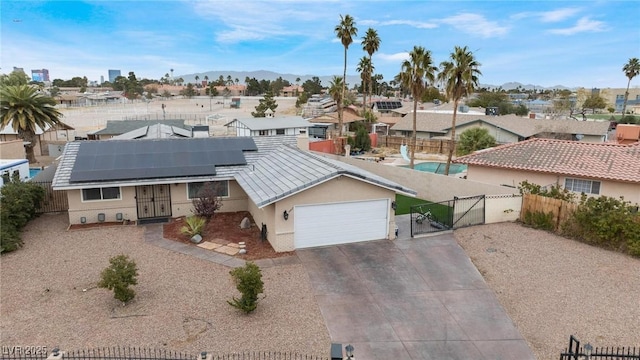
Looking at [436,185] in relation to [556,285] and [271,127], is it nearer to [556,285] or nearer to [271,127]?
[556,285]

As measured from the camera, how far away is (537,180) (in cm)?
2494

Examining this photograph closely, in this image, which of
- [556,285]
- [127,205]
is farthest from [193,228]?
[556,285]

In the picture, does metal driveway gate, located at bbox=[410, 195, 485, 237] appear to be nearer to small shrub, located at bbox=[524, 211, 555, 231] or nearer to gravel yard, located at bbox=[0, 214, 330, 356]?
small shrub, located at bbox=[524, 211, 555, 231]

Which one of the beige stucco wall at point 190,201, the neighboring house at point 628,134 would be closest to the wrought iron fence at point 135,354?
the beige stucco wall at point 190,201

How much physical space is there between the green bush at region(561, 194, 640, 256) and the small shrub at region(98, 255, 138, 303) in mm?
17510

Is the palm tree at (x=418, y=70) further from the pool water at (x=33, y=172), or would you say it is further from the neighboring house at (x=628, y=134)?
the pool water at (x=33, y=172)

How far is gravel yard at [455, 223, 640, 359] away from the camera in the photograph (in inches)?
468

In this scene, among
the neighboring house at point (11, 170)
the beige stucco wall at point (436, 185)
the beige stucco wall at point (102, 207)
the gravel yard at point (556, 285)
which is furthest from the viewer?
the beige stucco wall at point (436, 185)

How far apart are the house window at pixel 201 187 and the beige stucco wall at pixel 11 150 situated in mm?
19041

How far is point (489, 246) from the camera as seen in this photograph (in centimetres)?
1809

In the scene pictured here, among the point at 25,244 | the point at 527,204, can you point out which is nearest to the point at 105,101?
the point at 25,244

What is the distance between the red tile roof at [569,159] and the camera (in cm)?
2269

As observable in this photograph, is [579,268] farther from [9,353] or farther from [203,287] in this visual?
[9,353]

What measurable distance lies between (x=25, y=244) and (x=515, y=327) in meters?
18.8
